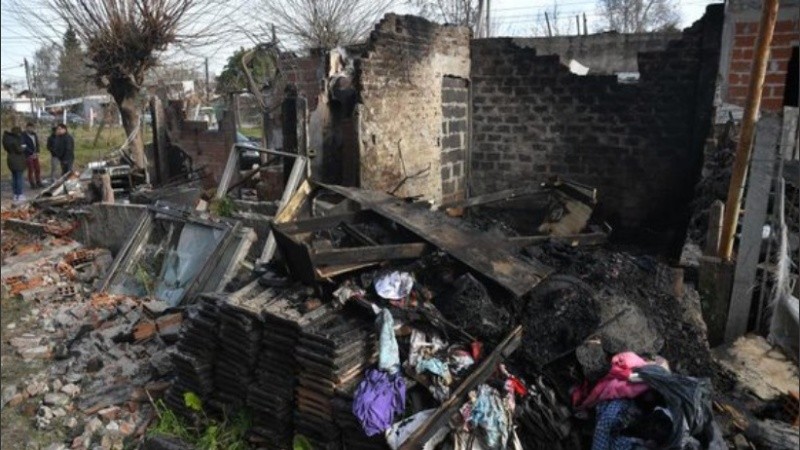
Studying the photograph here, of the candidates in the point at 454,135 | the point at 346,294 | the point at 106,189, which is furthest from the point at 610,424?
the point at 106,189

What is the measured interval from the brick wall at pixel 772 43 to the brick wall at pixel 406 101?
3941 mm

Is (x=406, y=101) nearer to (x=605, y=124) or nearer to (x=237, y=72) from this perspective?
(x=605, y=124)

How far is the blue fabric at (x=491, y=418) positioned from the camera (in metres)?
3.29

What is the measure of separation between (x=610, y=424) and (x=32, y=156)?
502 inches

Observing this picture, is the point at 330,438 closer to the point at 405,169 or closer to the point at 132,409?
the point at 132,409

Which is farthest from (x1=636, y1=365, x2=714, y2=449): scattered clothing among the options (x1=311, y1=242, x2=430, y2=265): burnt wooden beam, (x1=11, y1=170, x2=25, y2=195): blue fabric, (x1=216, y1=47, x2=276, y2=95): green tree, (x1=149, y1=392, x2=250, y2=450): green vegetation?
(x1=216, y1=47, x2=276, y2=95): green tree

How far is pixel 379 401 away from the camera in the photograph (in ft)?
11.2

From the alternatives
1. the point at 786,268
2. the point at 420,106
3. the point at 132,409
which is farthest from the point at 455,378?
the point at 420,106

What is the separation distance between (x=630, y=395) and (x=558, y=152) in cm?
678

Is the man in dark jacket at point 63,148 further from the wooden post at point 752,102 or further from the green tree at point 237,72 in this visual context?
the wooden post at point 752,102

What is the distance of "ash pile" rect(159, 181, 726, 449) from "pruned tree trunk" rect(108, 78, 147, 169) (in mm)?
8400

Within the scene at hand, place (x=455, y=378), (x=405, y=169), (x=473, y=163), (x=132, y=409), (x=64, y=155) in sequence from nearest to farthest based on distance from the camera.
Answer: (x=455, y=378) → (x=132, y=409) → (x=405, y=169) → (x=473, y=163) → (x=64, y=155)

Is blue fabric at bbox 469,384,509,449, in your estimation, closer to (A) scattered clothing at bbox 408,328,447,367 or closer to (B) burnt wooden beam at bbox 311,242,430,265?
(A) scattered clothing at bbox 408,328,447,367

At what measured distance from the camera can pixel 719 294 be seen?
→ 3967 mm
